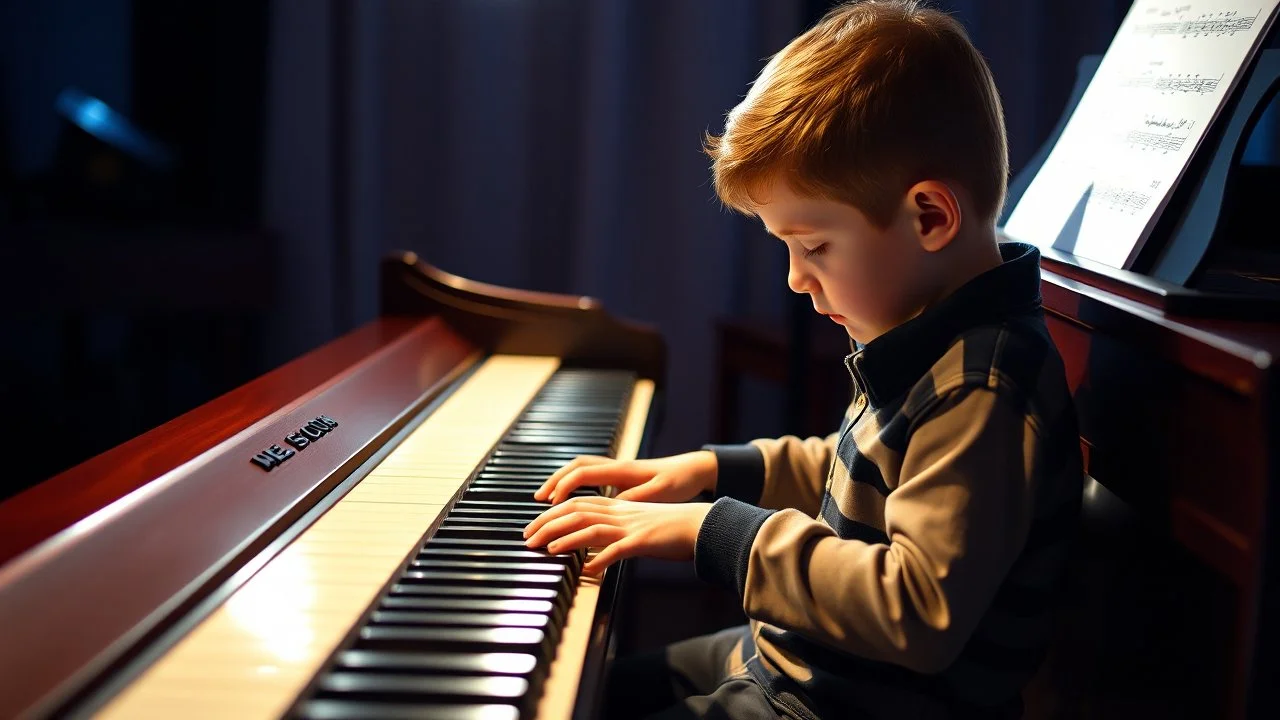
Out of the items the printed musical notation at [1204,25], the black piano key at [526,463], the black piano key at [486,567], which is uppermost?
the printed musical notation at [1204,25]

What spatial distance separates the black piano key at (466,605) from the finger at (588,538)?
4.5 inches

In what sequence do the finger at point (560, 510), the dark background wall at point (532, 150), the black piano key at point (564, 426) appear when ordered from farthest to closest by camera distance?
the dark background wall at point (532, 150), the black piano key at point (564, 426), the finger at point (560, 510)

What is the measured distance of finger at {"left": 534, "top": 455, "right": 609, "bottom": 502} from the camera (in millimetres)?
1189

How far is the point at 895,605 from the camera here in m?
0.89

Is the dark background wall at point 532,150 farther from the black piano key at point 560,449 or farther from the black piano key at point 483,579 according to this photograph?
the black piano key at point 483,579

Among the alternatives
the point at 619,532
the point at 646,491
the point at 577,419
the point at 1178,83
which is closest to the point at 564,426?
the point at 577,419

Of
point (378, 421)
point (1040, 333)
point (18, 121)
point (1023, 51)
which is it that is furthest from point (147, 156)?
point (1023, 51)

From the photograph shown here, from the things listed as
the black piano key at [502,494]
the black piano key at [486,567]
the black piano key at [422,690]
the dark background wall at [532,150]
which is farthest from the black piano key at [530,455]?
the dark background wall at [532,150]

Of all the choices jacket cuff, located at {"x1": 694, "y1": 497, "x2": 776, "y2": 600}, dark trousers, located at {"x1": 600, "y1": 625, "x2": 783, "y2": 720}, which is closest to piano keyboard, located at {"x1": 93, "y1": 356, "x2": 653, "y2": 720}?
jacket cuff, located at {"x1": 694, "y1": 497, "x2": 776, "y2": 600}

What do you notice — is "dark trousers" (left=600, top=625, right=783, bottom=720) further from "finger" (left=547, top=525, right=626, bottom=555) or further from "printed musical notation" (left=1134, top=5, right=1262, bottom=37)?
"printed musical notation" (left=1134, top=5, right=1262, bottom=37)

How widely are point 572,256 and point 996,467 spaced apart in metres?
2.43

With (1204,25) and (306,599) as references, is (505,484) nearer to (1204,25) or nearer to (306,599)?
(306,599)

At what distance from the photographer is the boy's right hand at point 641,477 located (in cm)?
121

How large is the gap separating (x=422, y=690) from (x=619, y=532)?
32 centimetres
